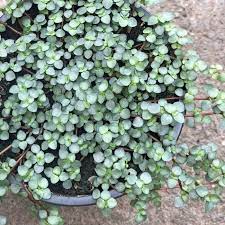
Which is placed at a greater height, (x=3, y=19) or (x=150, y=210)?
(x=3, y=19)

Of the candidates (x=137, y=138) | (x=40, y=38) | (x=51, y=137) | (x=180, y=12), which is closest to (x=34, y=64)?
(x=40, y=38)

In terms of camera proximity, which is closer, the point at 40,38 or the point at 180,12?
the point at 40,38

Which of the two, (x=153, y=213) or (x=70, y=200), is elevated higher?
(x=70, y=200)

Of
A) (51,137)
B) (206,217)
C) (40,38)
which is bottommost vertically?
(206,217)

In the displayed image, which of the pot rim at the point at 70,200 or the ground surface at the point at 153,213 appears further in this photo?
the ground surface at the point at 153,213

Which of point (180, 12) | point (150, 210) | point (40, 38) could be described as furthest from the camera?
point (180, 12)

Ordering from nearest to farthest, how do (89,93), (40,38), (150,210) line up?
(89,93)
(40,38)
(150,210)

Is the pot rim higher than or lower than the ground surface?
higher

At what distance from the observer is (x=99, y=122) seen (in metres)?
1.28

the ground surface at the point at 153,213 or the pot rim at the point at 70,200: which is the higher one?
the pot rim at the point at 70,200

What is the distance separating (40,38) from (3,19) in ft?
0.33

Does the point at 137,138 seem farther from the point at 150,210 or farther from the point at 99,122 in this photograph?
the point at 150,210

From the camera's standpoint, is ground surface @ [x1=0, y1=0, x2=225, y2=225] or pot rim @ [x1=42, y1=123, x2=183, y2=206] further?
ground surface @ [x1=0, y1=0, x2=225, y2=225]

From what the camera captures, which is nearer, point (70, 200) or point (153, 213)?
point (70, 200)
